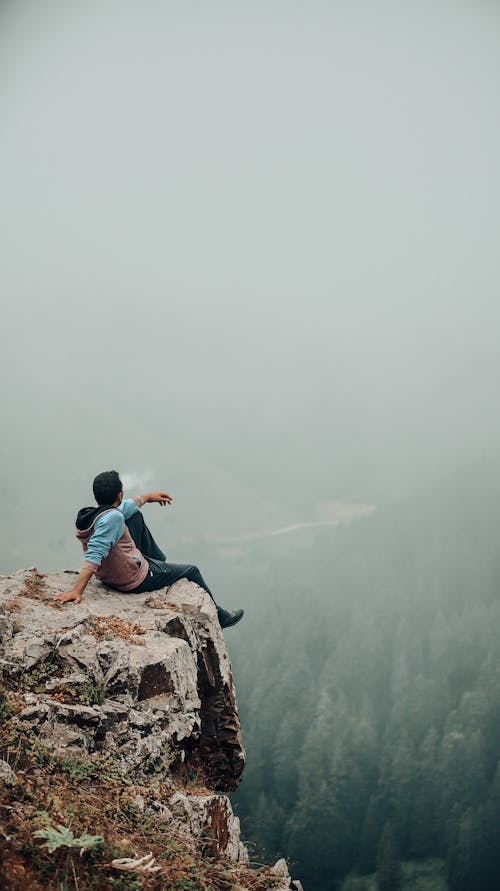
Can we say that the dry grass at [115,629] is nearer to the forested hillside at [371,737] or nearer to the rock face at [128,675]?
the rock face at [128,675]

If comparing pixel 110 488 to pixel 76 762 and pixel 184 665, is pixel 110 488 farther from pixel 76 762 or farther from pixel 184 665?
pixel 76 762

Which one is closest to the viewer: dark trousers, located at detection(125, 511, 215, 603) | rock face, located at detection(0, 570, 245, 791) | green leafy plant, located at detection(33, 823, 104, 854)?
green leafy plant, located at detection(33, 823, 104, 854)

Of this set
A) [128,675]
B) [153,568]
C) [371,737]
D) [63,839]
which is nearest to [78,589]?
[153,568]

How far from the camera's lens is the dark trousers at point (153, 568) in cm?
1003

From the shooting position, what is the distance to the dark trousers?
10.0 m

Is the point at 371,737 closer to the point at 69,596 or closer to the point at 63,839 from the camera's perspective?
→ the point at 69,596

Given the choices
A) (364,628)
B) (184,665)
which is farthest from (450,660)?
(184,665)

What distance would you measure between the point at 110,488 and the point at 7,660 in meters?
2.80

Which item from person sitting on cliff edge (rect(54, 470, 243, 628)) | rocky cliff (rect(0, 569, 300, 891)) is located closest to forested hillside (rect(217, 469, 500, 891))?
person sitting on cliff edge (rect(54, 470, 243, 628))

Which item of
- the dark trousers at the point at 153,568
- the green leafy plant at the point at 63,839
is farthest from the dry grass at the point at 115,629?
the green leafy plant at the point at 63,839

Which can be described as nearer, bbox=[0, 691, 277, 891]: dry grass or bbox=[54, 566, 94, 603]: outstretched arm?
bbox=[0, 691, 277, 891]: dry grass

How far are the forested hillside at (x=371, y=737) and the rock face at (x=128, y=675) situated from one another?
318 feet

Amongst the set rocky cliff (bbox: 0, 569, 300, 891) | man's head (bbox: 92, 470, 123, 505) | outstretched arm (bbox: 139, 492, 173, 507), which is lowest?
rocky cliff (bbox: 0, 569, 300, 891)

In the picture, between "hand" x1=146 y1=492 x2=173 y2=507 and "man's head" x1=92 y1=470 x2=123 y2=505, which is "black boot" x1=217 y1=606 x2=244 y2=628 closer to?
"hand" x1=146 y1=492 x2=173 y2=507
